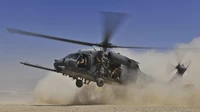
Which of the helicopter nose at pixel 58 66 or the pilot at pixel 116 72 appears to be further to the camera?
the pilot at pixel 116 72

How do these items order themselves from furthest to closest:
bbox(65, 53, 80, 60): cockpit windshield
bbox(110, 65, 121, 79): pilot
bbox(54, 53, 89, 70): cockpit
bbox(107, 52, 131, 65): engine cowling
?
bbox(110, 65, 121, 79): pilot → bbox(107, 52, 131, 65): engine cowling → bbox(65, 53, 80, 60): cockpit windshield → bbox(54, 53, 89, 70): cockpit

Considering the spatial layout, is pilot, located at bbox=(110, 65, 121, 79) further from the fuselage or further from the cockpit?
the cockpit

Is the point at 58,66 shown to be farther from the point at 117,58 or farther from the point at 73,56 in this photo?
the point at 117,58

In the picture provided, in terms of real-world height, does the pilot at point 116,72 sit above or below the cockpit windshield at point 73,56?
below

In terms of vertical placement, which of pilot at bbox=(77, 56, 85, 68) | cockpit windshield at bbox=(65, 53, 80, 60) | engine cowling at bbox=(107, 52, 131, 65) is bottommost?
pilot at bbox=(77, 56, 85, 68)

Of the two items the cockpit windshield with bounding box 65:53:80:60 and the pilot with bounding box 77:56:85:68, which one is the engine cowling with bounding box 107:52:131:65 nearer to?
the pilot with bounding box 77:56:85:68

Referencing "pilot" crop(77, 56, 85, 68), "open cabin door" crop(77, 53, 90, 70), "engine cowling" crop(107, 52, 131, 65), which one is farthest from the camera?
"engine cowling" crop(107, 52, 131, 65)

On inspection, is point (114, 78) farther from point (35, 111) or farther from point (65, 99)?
point (35, 111)

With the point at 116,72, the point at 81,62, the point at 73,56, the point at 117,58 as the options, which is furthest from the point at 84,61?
the point at 116,72

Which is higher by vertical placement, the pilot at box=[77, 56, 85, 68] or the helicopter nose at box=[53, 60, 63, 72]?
the pilot at box=[77, 56, 85, 68]

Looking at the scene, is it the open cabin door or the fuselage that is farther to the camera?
the open cabin door

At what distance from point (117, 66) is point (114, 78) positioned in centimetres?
111

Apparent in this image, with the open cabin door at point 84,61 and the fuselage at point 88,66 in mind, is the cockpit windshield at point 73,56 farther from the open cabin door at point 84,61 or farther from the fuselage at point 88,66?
the open cabin door at point 84,61

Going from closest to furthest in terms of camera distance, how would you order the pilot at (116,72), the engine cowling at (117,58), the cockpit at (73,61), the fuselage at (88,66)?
the cockpit at (73,61) → the fuselage at (88,66) → the engine cowling at (117,58) → the pilot at (116,72)
